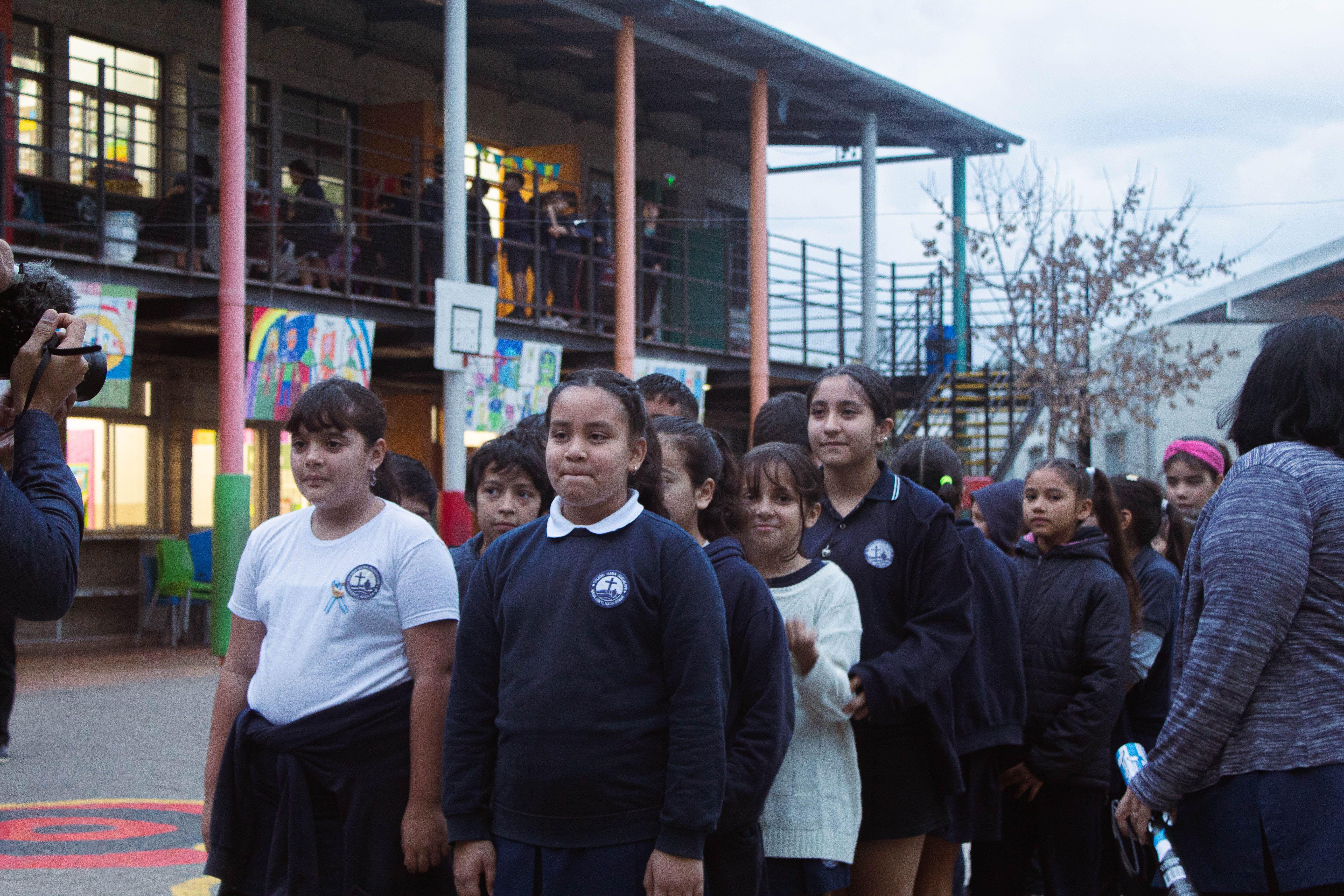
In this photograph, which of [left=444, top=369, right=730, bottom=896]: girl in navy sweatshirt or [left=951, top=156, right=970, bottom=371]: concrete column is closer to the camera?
[left=444, top=369, right=730, bottom=896]: girl in navy sweatshirt

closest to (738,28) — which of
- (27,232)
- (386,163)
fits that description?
(386,163)

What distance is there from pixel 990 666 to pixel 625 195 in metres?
11.6

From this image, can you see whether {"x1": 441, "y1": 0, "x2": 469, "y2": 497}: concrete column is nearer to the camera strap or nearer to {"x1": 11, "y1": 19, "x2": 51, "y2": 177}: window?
{"x1": 11, "y1": 19, "x2": 51, "y2": 177}: window

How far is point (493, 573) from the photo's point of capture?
290 cm

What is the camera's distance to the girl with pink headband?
5.68m

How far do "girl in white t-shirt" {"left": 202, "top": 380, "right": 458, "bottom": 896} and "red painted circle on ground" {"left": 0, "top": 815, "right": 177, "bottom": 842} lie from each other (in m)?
3.29

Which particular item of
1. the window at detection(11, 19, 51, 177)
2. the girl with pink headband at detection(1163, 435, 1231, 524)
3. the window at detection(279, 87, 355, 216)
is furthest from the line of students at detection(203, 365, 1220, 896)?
the window at detection(279, 87, 355, 216)

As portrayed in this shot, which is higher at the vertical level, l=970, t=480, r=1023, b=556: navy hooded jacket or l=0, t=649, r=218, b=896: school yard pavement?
l=970, t=480, r=1023, b=556: navy hooded jacket

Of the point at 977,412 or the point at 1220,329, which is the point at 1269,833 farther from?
the point at 1220,329

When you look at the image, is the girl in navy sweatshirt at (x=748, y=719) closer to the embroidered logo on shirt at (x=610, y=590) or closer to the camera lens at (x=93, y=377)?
the embroidered logo on shirt at (x=610, y=590)

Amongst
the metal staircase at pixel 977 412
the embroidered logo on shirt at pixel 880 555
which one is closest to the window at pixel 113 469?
the metal staircase at pixel 977 412

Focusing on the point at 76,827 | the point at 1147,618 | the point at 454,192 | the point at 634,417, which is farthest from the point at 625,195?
the point at 634,417

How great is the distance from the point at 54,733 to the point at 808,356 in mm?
12900

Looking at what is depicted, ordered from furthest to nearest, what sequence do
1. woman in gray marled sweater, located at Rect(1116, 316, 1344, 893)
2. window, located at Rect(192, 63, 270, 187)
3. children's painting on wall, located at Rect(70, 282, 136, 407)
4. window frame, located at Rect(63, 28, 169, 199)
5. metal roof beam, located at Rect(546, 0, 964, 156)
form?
metal roof beam, located at Rect(546, 0, 964, 156) → window, located at Rect(192, 63, 270, 187) → window frame, located at Rect(63, 28, 169, 199) → children's painting on wall, located at Rect(70, 282, 136, 407) → woman in gray marled sweater, located at Rect(1116, 316, 1344, 893)
